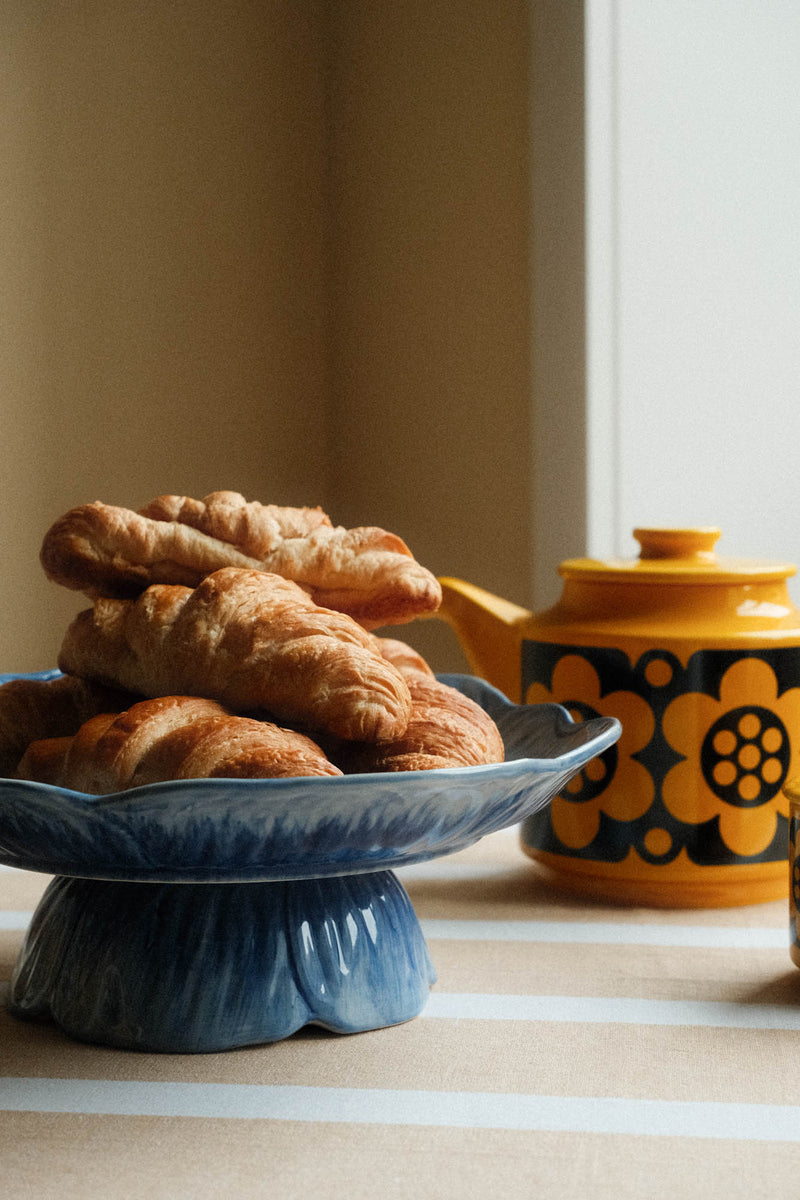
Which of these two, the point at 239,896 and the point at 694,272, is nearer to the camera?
the point at 239,896

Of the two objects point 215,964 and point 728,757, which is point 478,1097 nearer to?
point 215,964

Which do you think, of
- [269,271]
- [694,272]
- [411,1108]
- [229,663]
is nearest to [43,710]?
[229,663]

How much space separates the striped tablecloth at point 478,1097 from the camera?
0.47 meters

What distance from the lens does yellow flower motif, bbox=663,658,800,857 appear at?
0.84 m

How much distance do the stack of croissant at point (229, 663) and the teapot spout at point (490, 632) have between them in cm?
23

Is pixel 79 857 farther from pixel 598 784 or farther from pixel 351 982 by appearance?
pixel 598 784

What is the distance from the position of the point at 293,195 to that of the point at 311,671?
164cm

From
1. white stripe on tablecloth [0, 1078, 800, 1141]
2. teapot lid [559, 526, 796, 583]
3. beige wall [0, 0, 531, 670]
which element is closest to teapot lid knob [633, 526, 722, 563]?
teapot lid [559, 526, 796, 583]

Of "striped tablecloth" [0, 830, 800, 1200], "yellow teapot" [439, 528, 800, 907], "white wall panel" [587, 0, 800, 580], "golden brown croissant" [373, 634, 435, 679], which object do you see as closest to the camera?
"striped tablecloth" [0, 830, 800, 1200]

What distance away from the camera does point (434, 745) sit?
588mm

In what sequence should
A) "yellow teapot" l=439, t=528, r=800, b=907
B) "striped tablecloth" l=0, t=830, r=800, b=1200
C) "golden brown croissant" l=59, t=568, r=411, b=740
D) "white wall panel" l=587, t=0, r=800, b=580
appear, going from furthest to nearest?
"white wall panel" l=587, t=0, r=800, b=580
"yellow teapot" l=439, t=528, r=800, b=907
"golden brown croissant" l=59, t=568, r=411, b=740
"striped tablecloth" l=0, t=830, r=800, b=1200

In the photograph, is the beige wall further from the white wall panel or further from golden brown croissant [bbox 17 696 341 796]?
golden brown croissant [bbox 17 696 341 796]

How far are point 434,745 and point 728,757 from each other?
0.33 m

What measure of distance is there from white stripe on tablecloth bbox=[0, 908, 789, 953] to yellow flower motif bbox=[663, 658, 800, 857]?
0.07 meters
